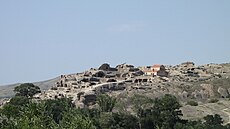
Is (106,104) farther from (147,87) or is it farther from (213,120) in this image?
(147,87)

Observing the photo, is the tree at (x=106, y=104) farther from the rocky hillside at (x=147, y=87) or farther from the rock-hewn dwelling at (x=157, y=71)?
the rock-hewn dwelling at (x=157, y=71)

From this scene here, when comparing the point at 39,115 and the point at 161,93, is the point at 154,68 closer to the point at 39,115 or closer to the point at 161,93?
the point at 161,93

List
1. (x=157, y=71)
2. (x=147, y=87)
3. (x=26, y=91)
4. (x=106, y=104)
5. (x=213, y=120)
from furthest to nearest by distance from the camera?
1. (x=157, y=71)
2. (x=26, y=91)
3. (x=147, y=87)
4. (x=106, y=104)
5. (x=213, y=120)

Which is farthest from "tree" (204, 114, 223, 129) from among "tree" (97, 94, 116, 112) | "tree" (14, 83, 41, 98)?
"tree" (14, 83, 41, 98)

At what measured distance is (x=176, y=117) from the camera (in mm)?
84750

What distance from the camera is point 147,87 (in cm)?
11700

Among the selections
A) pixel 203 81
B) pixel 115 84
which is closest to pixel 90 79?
pixel 115 84

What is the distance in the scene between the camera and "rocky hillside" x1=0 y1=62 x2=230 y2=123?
102 m

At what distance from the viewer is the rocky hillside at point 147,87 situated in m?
102

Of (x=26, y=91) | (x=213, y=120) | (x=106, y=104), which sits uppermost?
(x=26, y=91)

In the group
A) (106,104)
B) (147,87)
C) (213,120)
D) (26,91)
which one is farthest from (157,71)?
(213,120)

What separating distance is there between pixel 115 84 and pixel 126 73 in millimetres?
17299

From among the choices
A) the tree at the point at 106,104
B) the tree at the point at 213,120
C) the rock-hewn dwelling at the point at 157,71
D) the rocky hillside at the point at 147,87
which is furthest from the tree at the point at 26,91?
the tree at the point at 213,120

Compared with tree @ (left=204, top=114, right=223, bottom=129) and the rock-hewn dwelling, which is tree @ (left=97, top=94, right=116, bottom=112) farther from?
the rock-hewn dwelling
